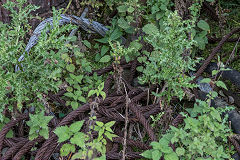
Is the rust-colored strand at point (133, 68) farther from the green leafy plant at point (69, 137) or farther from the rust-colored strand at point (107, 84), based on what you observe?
the green leafy plant at point (69, 137)

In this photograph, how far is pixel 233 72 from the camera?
2920mm

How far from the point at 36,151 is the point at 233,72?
6.94ft

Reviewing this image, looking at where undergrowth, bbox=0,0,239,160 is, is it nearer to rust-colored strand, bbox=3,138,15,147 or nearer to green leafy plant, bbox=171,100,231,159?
green leafy plant, bbox=171,100,231,159

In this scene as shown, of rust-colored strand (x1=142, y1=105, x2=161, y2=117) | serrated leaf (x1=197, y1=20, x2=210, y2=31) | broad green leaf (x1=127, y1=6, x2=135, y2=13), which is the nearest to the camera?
rust-colored strand (x1=142, y1=105, x2=161, y2=117)

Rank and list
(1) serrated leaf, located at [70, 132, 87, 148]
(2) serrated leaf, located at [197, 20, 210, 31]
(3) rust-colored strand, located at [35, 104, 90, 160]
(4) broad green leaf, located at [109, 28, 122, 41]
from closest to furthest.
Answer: (1) serrated leaf, located at [70, 132, 87, 148], (3) rust-colored strand, located at [35, 104, 90, 160], (2) serrated leaf, located at [197, 20, 210, 31], (4) broad green leaf, located at [109, 28, 122, 41]

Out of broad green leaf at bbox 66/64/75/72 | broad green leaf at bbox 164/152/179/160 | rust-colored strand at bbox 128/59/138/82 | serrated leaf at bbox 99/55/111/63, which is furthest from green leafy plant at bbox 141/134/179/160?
serrated leaf at bbox 99/55/111/63

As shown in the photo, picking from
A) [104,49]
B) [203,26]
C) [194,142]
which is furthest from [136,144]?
[203,26]

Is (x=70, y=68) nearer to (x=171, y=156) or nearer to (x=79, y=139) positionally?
(x=79, y=139)

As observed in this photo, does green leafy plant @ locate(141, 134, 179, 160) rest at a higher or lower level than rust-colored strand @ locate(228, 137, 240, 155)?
higher

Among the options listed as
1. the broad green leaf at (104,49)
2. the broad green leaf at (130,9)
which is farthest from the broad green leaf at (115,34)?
the broad green leaf at (130,9)

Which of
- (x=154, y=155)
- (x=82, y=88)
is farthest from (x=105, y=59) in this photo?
(x=154, y=155)

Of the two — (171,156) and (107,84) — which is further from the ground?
(107,84)

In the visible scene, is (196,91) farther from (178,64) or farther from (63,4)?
(63,4)

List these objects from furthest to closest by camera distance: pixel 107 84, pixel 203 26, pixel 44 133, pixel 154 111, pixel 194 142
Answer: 1. pixel 203 26
2. pixel 107 84
3. pixel 154 111
4. pixel 44 133
5. pixel 194 142
